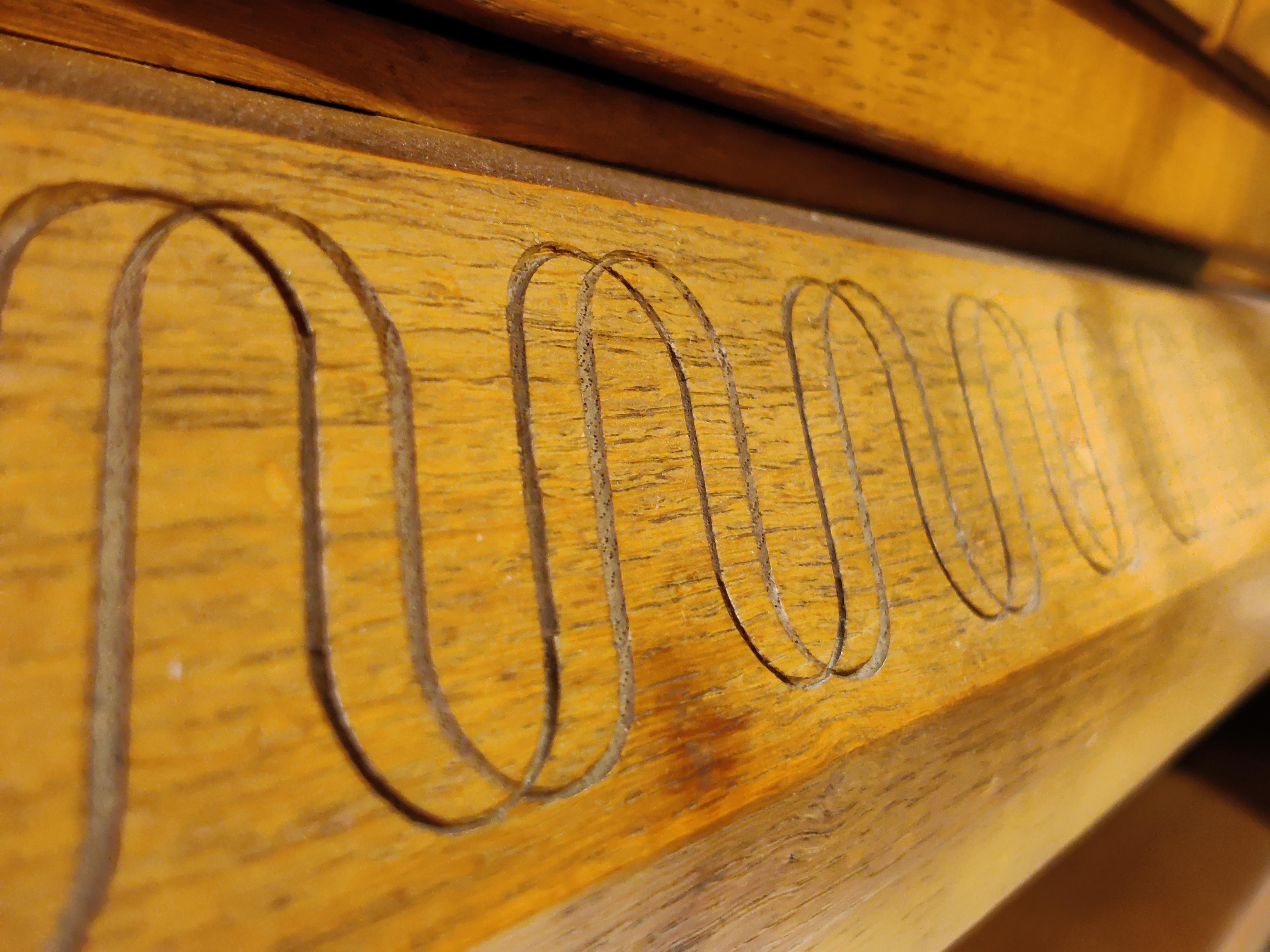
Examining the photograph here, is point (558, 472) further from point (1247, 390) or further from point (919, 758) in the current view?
point (1247, 390)

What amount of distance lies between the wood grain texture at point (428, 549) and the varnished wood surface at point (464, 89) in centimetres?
6

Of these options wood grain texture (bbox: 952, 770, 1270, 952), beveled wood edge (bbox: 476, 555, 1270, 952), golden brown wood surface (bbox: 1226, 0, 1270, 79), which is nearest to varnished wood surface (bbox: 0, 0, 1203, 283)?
beveled wood edge (bbox: 476, 555, 1270, 952)

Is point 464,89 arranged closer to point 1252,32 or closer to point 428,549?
point 428,549

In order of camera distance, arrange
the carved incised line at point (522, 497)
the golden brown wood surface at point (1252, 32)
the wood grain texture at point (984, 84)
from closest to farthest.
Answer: the carved incised line at point (522, 497), the wood grain texture at point (984, 84), the golden brown wood surface at point (1252, 32)

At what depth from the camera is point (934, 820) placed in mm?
477

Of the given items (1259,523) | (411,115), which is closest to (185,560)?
(411,115)

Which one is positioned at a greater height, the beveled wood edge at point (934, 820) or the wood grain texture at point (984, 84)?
the wood grain texture at point (984, 84)

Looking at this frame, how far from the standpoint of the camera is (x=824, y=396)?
0.50 m

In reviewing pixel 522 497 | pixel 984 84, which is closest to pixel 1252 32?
pixel 984 84

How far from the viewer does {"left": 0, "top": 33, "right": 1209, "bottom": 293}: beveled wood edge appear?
0.31 m

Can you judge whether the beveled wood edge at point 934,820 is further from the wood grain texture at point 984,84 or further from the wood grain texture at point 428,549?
the wood grain texture at point 984,84

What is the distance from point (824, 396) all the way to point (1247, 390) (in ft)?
2.68

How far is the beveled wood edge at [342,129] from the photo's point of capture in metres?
0.31

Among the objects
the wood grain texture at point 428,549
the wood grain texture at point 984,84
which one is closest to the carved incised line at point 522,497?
the wood grain texture at point 428,549
